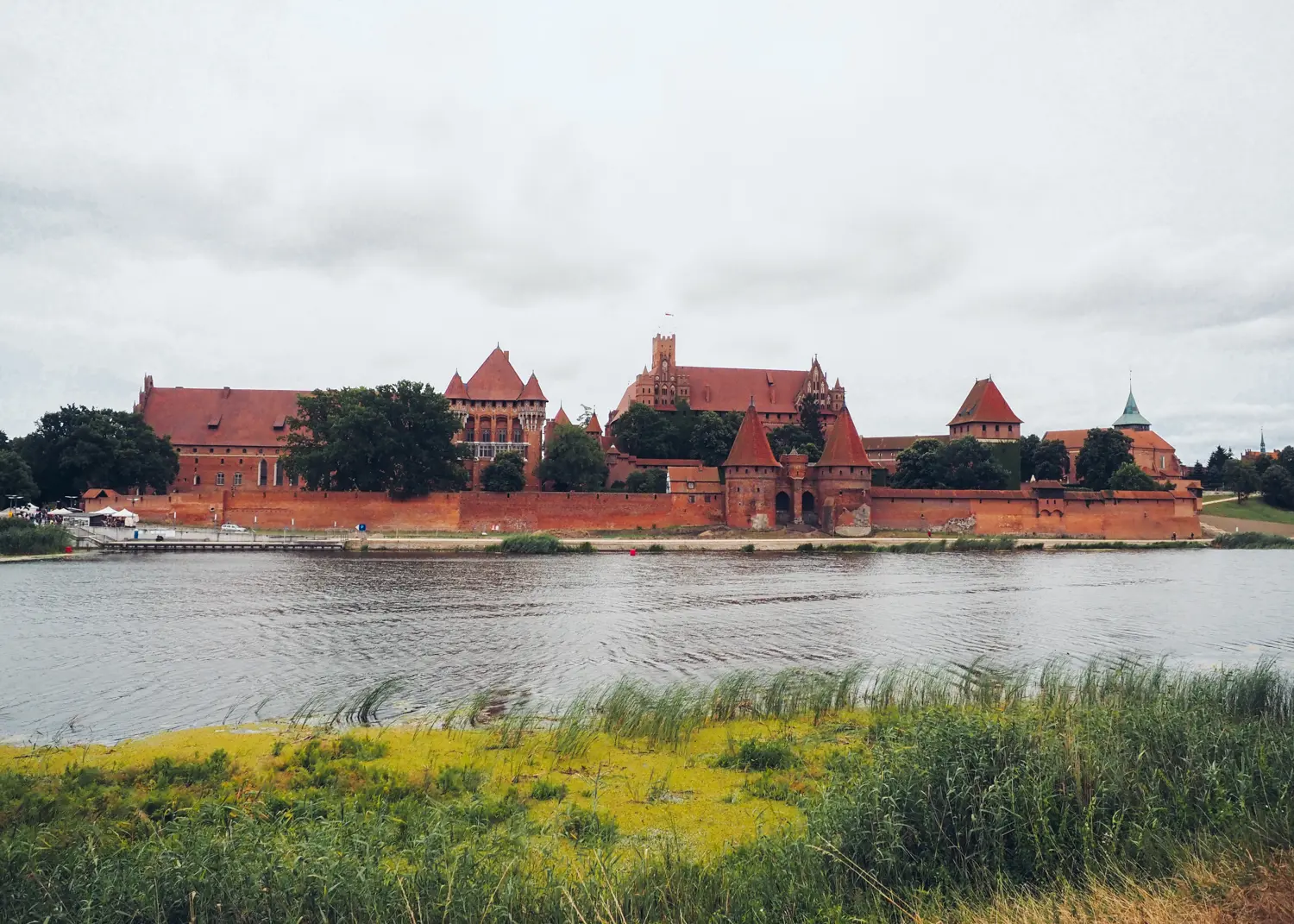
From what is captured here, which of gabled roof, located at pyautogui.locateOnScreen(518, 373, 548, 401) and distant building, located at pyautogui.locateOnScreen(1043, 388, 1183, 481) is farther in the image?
distant building, located at pyautogui.locateOnScreen(1043, 388, 1183, 481)

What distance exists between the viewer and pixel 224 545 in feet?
124

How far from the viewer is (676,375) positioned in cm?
6669

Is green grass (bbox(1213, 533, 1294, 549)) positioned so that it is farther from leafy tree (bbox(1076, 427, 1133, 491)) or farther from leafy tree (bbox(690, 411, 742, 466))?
leafy tree (bbox(690, 411, 742, 466))

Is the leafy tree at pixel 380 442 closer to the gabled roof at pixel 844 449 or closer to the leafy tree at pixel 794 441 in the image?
the gabled roof at pixel 844 449

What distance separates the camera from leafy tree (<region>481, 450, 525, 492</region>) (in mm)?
48156

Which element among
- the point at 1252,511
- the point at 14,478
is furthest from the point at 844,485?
the point at 14,478

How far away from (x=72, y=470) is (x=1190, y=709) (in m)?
51.9

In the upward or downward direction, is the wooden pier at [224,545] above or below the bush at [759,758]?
above

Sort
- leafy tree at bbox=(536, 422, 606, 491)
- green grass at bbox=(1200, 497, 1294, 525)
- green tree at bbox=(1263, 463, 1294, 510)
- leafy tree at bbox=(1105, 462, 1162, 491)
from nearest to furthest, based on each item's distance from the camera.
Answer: leafy tree at bbox=(536, 422, 606, 491), leafy tree at bbox=(1105, 462, 1162, 491), green grass at bbox=(1200, 497, 1294, 525), green tree at bbox=(1263, 463, 1294, 510)

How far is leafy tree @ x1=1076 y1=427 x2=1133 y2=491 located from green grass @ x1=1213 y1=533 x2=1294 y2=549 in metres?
7.66

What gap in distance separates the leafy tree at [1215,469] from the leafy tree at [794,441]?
1469 inches

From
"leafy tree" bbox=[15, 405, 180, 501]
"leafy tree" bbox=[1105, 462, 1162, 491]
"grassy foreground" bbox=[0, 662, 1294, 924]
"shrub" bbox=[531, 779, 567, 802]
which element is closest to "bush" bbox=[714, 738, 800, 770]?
"grassy foreground" bbox=[0, 662, 1294, 924]

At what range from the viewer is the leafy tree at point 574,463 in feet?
163

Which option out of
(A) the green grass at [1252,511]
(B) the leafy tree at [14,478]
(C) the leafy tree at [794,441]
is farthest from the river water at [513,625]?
(A) the green grass at [1252,511]
